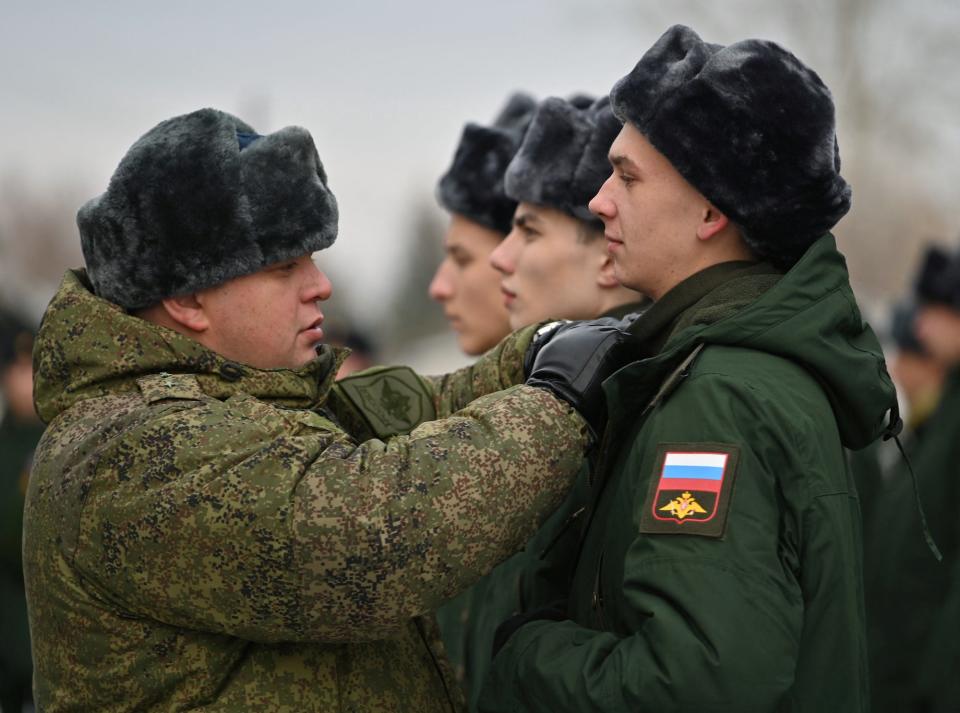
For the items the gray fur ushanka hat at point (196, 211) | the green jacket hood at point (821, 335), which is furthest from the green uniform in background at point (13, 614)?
the green jacket hood at point (821, 335)

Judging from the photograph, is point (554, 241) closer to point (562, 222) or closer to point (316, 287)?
point (562, 222)

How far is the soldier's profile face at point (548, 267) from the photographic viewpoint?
167 inches

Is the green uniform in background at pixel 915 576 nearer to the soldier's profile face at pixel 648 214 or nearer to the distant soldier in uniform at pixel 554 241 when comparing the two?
the distant soldier in uniform at pixel 554 241

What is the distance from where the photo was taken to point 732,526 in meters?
2.40

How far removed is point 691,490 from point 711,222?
68 cm

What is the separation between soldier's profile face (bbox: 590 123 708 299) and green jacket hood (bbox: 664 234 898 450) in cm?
27

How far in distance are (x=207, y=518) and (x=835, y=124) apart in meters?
1.54

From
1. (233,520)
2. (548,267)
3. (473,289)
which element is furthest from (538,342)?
(473,289)

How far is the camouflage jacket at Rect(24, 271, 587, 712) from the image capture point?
250 centimetres

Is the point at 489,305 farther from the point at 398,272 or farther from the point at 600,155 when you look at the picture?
the point at 398,272

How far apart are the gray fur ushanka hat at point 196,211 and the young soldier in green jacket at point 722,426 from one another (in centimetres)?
72

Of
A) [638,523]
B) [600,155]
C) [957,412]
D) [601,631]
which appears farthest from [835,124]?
[957,412]

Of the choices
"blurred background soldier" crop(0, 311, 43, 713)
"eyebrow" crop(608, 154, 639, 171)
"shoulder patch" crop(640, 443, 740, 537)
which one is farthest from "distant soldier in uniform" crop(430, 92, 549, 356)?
"blurred background soldier" crop(0, 311, 43, 713)

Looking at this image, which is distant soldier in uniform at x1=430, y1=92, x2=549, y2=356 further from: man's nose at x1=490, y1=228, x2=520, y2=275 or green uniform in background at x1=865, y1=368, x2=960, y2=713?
green uniform in background at x1=865, y1=368, x2=960, y2=713
